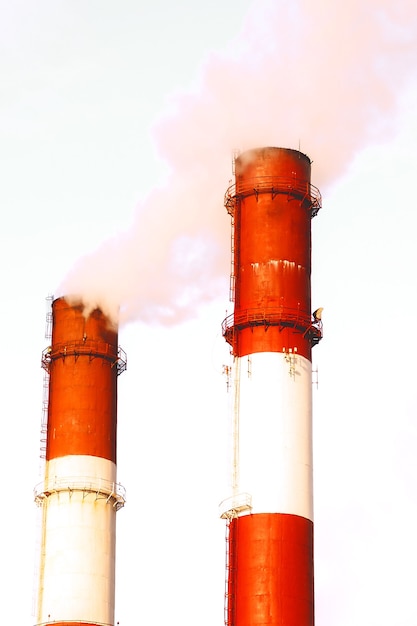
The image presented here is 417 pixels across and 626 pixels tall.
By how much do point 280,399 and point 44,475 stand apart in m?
12.6

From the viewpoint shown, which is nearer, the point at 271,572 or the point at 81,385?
the point at 271,572

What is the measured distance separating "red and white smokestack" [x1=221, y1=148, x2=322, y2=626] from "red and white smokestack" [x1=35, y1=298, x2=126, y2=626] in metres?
8.41

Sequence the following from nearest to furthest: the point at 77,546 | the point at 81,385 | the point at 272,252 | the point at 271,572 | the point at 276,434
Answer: the point at 271,572 → the point at 276,434 → the point at 272,252 → the point at 77,546 → the point at 81,385

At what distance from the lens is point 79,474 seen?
244ft

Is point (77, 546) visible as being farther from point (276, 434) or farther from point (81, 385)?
point (276, 434)

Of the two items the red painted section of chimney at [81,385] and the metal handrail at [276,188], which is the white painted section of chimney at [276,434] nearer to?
the metal handrail at [276,188]

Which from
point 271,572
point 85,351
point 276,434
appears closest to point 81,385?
point 85,351

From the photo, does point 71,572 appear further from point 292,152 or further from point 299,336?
point 292,152

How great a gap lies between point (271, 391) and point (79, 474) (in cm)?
1072

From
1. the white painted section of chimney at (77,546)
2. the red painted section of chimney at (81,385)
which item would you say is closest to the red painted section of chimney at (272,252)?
the red painted section of chimney at (81,385)

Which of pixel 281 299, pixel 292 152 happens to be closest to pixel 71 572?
pixel 281 299

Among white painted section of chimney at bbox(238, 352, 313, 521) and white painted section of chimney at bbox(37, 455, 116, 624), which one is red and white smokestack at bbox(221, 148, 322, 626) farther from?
white painted section of chimney at bbox(37, 455, 116, 624)

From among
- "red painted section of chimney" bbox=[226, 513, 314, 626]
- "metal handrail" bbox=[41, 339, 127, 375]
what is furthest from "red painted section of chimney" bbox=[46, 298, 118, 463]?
"red painted section of chimney" bbox=[226, 513, 314, 626]

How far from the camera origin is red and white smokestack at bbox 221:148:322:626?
65.6 metres
